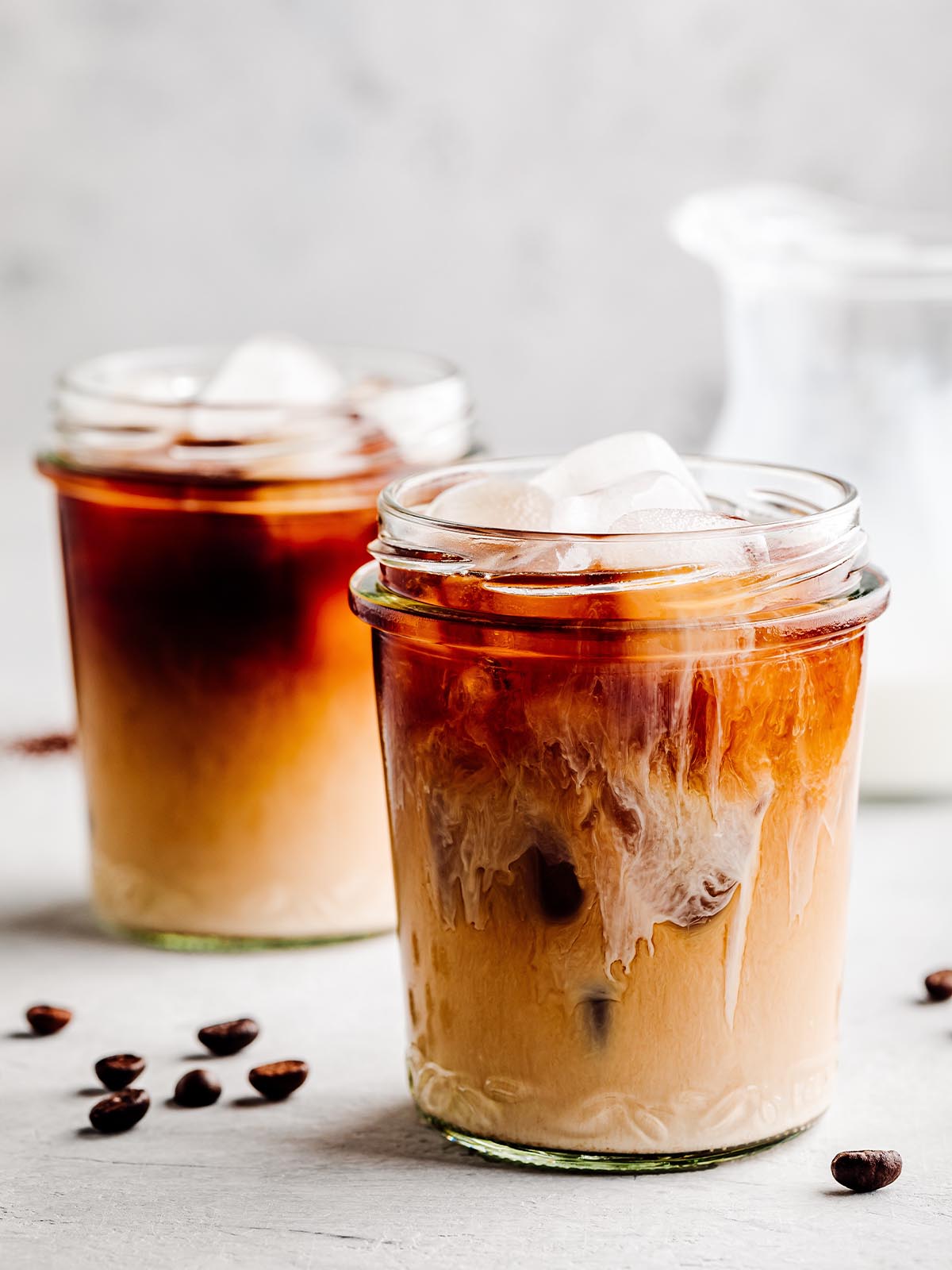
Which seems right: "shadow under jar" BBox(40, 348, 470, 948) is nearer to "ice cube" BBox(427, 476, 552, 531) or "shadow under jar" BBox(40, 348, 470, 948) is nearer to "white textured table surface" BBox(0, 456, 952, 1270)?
"white textured table surface" BBox(0, 456, 952, 1270)

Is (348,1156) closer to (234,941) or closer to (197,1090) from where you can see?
(197,1090)

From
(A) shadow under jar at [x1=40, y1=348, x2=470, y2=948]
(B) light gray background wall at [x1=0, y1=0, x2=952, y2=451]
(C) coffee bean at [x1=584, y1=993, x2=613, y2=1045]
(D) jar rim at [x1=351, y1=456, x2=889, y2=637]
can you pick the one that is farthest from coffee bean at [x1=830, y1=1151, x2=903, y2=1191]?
(B) light gray background wall at [x1=0, y1=0, x2=952, y2=451]

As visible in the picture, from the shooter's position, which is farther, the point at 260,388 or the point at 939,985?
the point at 260,388

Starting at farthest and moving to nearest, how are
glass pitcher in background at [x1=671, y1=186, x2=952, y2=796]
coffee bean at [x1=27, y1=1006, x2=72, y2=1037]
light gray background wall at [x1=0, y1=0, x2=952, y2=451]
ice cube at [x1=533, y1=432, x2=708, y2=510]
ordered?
1. light gray background wall at [x1=0, y1=0, x2=952, y2=451]
2. glass pitcher in background at [x1=671, y1=186, x2=952, y2=796]
3. coffee bean at [x1=27, y1=1006, x2=72, y2=1037]
4. ice cube at [x1=533, y1=432, x2=708, y2=510]

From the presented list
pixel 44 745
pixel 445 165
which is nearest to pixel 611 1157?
pixel 44 745

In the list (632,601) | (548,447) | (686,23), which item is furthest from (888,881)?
(686,23)

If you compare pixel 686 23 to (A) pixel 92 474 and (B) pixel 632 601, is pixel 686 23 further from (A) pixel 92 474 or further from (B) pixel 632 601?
(B) pixel 632 601

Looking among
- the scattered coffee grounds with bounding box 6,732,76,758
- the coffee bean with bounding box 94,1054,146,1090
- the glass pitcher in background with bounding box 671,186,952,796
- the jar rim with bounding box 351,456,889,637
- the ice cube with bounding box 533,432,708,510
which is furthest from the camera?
the scattered coffee grounds with bounding box 6,732,76,758
